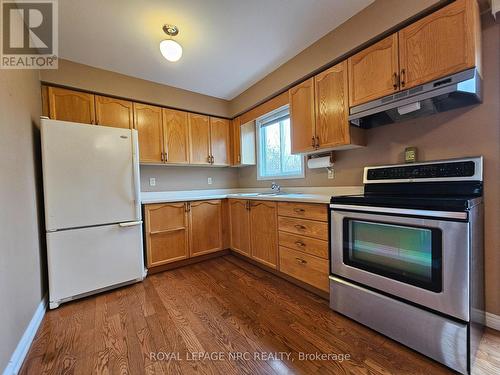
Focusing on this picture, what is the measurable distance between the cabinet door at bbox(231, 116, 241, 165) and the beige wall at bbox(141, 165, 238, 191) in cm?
36

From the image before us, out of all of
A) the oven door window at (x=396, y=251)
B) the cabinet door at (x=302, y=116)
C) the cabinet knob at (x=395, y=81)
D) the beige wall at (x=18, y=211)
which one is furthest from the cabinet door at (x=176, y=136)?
the cabinet knob at (x=395, y=81)

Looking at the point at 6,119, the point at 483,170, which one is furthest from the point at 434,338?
the point at 6,119

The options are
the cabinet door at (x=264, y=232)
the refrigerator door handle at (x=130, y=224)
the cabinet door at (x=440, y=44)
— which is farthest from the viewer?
the cabinet door at (x=264, y=232)

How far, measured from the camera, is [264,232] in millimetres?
2381

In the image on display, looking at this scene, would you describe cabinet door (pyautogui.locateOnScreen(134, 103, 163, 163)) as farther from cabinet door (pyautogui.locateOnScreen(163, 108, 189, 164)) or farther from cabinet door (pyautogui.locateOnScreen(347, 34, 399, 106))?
cabinet door (pyautogui.locateOnScreen(347, 34, 399, 106))

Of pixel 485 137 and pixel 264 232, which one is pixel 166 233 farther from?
pixel 485 137

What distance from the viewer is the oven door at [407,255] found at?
109cm

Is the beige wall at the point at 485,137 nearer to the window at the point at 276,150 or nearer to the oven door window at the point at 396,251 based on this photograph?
the oven door window at the point at 396,251

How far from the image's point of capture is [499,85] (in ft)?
4.33

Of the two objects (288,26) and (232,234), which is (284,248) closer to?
(232,234)

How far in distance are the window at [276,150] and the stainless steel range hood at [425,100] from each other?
1051 mm

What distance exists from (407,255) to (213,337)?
1352 millimetres

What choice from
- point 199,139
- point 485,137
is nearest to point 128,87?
point 199,139

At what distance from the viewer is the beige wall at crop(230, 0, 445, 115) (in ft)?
4.82
